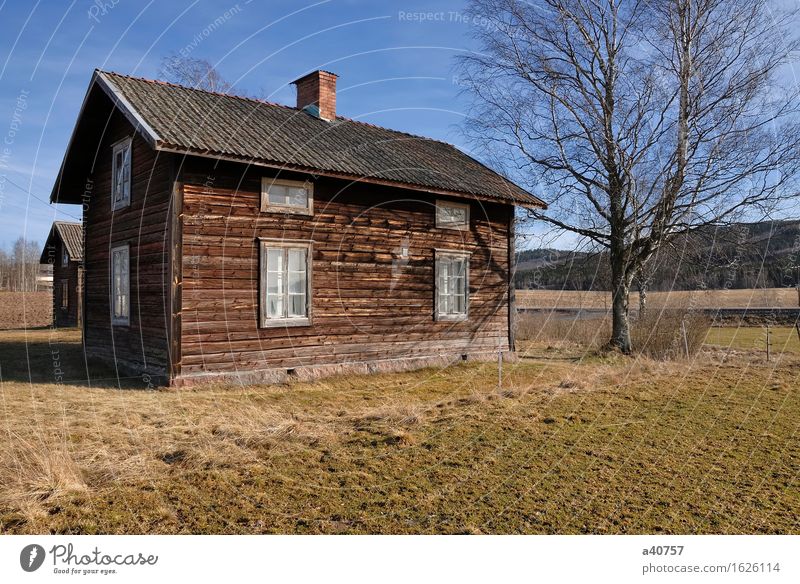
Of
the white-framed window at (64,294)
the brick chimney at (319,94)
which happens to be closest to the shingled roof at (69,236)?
the white-framed window at (64,294)

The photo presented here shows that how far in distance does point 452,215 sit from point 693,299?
28.2ft

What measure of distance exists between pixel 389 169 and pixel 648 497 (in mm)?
10301

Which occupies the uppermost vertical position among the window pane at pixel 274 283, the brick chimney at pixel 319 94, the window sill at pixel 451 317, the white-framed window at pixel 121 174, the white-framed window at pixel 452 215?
the brick chimney at pixel 319 94

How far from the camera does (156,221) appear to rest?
11.9 metres

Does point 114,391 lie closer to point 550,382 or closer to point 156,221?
point 156,221

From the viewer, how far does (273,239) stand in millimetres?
12164

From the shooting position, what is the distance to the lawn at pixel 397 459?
493cm

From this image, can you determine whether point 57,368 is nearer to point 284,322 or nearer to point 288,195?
point 284,322

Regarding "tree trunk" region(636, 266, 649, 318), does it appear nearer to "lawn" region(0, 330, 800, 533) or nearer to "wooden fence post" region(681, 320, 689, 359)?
"wooden fence post" region(681, 320, 689, 359)

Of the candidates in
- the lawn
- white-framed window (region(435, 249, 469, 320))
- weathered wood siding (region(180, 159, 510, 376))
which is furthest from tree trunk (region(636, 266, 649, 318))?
the lawn

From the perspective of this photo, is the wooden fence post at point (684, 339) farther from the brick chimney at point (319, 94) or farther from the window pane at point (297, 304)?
the brick chimney at point (319, 94)

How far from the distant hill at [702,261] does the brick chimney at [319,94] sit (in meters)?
7.22

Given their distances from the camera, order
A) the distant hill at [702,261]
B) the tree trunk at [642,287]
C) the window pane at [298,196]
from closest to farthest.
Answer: the window pane at [298,196]
the distant hill at [702,261]
the tree trunk at [642,287]

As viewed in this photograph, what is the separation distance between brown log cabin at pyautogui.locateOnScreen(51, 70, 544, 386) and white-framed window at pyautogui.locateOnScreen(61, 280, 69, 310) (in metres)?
16.3
